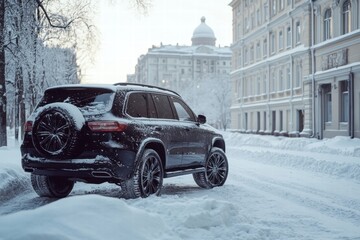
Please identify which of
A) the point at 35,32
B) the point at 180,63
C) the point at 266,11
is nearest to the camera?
the point at 35,32

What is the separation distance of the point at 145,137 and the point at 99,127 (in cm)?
85

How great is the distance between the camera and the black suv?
6848 mm

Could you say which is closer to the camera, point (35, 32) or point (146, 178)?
point (146, 178)

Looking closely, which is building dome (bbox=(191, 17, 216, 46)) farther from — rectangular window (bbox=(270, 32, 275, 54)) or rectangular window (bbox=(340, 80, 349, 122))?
rectangular window (bbox=(340, 80, 349, 122))

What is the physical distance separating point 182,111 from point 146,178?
2129 millimetres

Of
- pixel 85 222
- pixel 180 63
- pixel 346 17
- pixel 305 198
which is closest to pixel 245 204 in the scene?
pixel 305 198

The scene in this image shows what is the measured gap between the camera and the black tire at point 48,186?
313 inches

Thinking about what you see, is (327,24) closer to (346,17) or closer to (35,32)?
(346,17)

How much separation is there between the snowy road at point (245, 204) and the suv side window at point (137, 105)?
4.63 ft

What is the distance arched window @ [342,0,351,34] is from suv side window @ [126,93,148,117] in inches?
876

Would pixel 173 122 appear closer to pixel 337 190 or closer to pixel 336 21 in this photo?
pixel 337 190

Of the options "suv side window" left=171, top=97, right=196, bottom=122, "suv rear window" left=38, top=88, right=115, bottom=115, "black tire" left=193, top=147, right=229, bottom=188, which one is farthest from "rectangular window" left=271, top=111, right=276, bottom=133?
"suv rear window" left=38, top=88, right=115, bottom=115

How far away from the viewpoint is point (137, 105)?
7.66 m

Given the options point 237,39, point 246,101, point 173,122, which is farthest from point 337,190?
point 237,39
